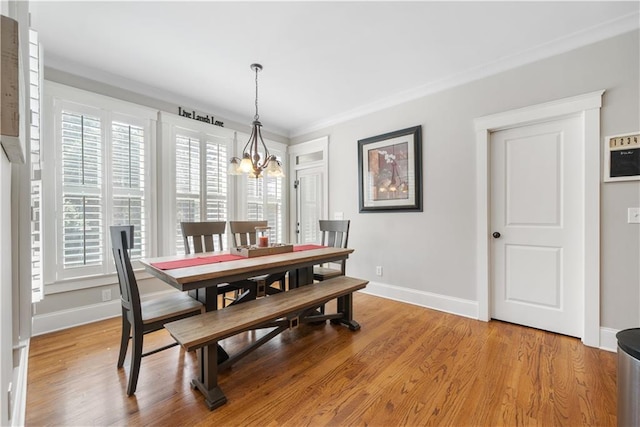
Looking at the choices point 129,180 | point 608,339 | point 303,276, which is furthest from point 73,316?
point 608,339

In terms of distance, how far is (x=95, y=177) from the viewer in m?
2.85

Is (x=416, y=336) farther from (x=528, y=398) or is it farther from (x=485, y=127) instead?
(x=485, y=127)

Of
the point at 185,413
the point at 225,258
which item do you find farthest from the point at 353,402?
the point at 225,258

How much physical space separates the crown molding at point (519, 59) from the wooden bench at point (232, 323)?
246 centimetres

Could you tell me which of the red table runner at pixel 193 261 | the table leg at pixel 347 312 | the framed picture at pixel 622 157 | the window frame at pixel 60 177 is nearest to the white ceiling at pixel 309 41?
the window frame at pixel 60 177

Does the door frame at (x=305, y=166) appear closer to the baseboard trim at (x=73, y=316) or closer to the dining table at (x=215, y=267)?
the dining table at (x=215, y=267)

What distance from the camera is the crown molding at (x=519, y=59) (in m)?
2.16

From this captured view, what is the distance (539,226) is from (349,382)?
90.4 inches

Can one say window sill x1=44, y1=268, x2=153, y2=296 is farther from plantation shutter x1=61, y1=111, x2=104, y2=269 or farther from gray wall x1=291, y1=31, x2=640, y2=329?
gray wall x1=291, y1=31, x2=640, y2=329

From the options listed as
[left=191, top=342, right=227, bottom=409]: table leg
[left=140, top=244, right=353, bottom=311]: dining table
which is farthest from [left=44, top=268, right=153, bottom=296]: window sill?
[left=191, top=342, right=227, bottom=409]: table leg

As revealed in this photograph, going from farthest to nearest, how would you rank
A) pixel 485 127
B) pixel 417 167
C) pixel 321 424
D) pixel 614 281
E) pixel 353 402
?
pixel 417 167, pixel 485 127, pixel 614 281, pixel 353 402, pixel 321 424

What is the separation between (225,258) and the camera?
7.67 ft

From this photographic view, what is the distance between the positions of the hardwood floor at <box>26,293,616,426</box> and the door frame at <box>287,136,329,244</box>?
238 cm

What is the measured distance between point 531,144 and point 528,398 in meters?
2.20
